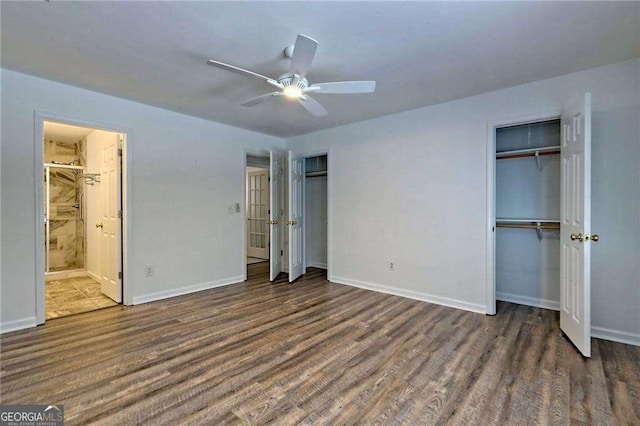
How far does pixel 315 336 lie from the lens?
2781 mm

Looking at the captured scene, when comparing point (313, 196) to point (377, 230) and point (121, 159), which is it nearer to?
point (377, 230)

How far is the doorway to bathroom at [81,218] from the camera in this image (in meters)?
3.75

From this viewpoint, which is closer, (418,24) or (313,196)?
(418,24)

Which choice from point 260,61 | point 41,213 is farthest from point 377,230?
point 41,213

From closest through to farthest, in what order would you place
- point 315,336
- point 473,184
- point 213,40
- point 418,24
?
point 418,24
point 213,40
point 315,336
point 473,184

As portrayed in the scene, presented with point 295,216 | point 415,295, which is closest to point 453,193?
point 415,295

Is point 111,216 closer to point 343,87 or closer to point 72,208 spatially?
point 72,208

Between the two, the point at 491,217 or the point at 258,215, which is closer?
the point at 491,217

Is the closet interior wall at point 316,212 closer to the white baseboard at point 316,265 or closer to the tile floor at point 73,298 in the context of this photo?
the white baseboard at point 316,265

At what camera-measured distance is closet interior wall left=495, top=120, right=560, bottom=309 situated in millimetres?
3516

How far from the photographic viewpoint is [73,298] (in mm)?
3949

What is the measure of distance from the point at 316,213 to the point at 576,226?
406 centimetres

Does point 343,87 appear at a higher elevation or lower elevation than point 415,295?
higher

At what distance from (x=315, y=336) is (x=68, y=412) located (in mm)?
1757
